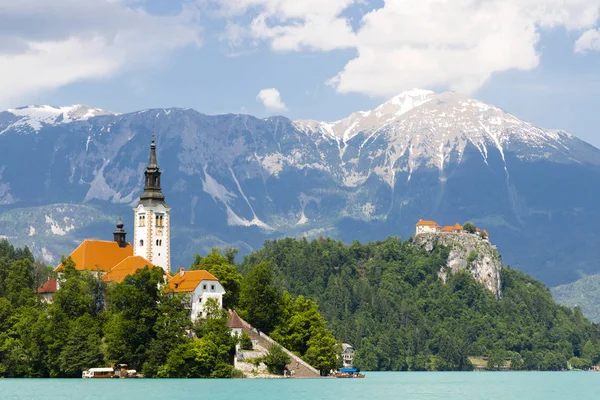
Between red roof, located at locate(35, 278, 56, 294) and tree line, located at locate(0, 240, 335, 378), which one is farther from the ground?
red roof, located at locate(35, 278, 56, 294)

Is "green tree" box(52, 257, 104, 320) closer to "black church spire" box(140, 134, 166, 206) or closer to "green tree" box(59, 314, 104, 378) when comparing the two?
"green tree" box(59, 314, 104, 378)

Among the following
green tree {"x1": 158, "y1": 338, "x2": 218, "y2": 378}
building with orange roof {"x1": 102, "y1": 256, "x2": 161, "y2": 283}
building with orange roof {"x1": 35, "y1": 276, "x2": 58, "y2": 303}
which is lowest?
green tree {"x1": 158, "y1": 338, "x2": 218, "y2": 378}

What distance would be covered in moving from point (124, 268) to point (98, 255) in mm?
9443

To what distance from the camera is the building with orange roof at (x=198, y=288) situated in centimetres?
14375

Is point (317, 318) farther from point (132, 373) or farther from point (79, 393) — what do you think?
point (79, 393)

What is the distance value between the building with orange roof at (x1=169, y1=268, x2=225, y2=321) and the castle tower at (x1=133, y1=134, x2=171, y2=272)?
1116 cm

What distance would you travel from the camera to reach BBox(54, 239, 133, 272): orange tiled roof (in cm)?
15562

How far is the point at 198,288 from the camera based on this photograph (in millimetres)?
144250

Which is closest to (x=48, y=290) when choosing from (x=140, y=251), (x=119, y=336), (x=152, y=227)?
(x=140, y=251)

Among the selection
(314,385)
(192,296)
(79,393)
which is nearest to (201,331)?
(192,296)

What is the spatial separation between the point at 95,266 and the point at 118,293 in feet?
62.5

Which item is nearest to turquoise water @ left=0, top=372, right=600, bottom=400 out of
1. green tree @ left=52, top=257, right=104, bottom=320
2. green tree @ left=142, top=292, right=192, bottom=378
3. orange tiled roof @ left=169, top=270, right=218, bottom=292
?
green tree @ left=142, top=292, right=192, bottom=378

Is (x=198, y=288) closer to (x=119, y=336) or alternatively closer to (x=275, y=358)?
(x=275, y=358)

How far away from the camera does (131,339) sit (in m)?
133
